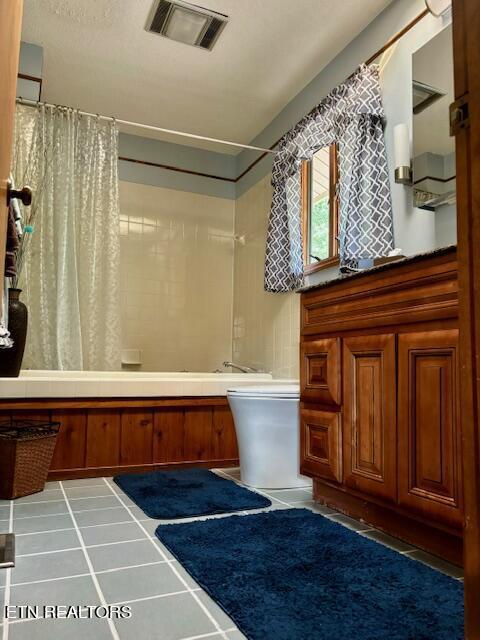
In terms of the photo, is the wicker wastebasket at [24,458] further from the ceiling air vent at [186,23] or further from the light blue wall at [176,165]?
the light blue wall at [176,165]

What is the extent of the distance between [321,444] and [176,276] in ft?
8.46

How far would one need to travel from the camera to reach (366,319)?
5.11 feet

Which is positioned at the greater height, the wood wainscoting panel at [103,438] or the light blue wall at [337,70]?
the light blue wall at [337,70]

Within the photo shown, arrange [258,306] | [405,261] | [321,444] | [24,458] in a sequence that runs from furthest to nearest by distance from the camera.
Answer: [258,306] < [24,458] < [321,444] < [405,261]

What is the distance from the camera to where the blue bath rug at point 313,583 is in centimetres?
95

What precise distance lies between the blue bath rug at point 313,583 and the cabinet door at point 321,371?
443 millimetres

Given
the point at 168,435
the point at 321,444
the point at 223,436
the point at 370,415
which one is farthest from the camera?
the point at 223,436

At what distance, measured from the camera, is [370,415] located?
1.51 meters

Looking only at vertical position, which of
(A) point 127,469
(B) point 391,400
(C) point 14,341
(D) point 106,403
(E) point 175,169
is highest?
(E) point 175,169

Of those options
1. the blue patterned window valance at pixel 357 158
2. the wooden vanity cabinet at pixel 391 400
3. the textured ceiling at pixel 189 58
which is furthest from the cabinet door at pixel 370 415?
the textured ceiling at pixel 189 58

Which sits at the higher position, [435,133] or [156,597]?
[435,133]

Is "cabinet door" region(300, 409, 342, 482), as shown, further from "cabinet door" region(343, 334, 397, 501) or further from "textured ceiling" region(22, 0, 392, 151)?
"textured ceiling" region(22, 0, 392, 151)

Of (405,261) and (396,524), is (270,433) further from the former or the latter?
(405,261)

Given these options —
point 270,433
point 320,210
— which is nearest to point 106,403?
point 270,433
